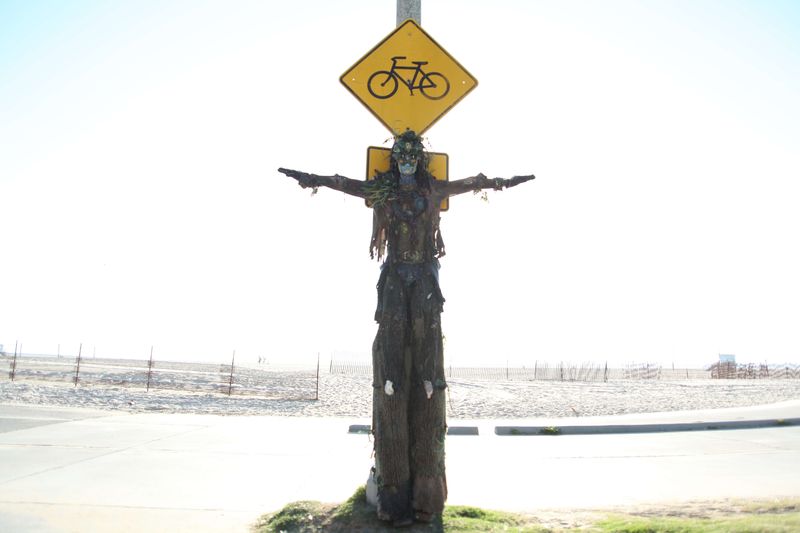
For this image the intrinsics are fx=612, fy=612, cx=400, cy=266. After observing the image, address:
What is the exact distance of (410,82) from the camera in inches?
191

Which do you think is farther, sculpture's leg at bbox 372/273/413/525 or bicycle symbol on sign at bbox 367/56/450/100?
bicycle symbol on sign at bbox 367/56/450/100

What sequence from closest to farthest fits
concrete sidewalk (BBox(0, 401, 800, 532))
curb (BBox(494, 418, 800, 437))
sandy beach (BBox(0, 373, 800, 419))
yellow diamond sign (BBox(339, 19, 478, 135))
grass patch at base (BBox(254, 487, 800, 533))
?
grass patch at base (BBox(254, 487, 800, 533))
yellow diamond sign (BBox(339, 19, 478, 135))
concrete sidewalk (BBox(0, 401, 800, 532))
curb (BBox(494, 418, 800, 437))
sandy beach (BBox(0, 373, 800, 419))

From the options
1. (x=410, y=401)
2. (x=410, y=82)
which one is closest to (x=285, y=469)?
(x=410, y=401)

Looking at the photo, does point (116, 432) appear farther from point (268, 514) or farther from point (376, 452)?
point (376, 452)

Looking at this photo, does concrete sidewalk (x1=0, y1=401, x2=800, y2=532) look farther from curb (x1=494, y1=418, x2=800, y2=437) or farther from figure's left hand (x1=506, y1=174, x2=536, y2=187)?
figure's left hand (x1=506, y1=174, x2=536, y2=187)

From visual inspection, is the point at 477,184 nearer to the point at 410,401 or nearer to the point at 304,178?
the point at 304,178

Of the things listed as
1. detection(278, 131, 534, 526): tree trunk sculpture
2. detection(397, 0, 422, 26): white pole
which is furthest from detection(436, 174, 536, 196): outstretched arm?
detection(397, 0, 422, 26): white pole

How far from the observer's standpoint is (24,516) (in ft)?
15.0

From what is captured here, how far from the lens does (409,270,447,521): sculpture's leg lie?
13.3 feet

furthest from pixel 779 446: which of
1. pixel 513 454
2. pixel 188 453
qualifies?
pixel 188 453

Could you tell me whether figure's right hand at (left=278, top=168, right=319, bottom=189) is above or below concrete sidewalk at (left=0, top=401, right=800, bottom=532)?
above

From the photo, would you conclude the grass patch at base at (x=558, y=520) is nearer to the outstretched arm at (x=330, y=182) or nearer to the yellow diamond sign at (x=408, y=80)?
the outstretched arm at (x=330, y=182)

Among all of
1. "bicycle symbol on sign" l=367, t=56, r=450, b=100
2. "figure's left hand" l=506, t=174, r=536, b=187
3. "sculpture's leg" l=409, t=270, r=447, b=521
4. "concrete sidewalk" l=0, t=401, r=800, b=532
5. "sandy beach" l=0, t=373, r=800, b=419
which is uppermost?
"bicycle symbol on sign" l=367, t=56, r=450, b=100

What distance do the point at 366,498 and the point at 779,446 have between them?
6832 mm
